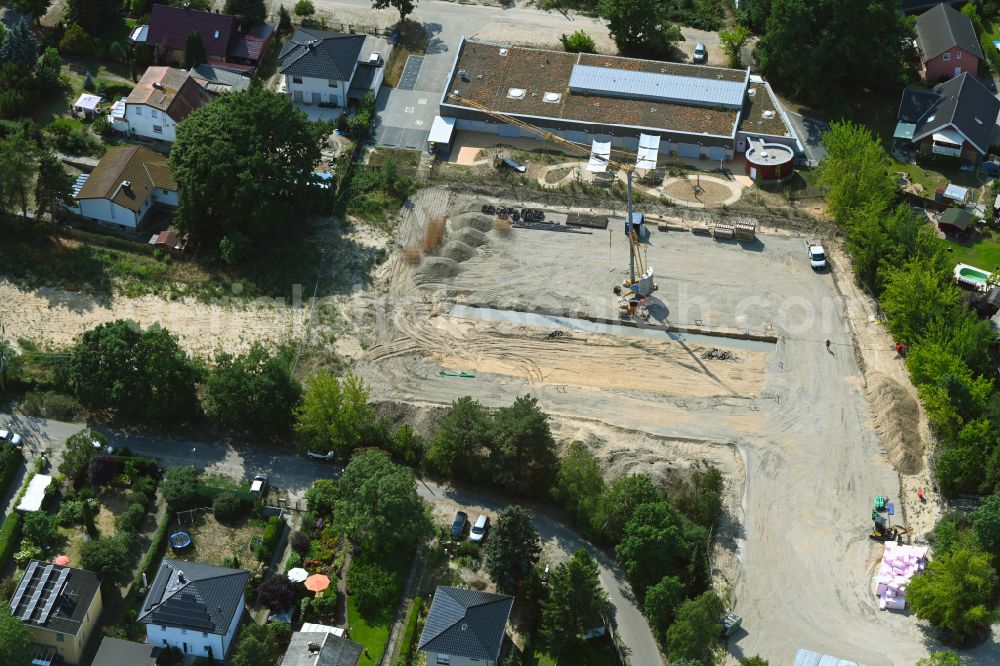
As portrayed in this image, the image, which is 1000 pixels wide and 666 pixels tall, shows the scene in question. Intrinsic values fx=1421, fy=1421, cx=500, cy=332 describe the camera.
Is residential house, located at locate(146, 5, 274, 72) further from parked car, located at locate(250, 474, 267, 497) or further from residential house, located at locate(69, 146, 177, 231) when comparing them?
parked car, located at locate(250, 474, 267, 497)

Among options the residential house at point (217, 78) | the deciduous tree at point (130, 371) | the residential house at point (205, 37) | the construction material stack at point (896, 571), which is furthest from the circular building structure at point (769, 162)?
the deciduous tree at point (130, 371)

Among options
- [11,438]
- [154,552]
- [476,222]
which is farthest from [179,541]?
[476,222]

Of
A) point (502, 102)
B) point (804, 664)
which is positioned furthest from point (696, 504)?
point (502, 102)

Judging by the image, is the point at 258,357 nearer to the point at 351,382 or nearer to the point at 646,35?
the point at 351,382

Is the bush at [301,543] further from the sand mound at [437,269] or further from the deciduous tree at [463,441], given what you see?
the sand mound at [437,269]

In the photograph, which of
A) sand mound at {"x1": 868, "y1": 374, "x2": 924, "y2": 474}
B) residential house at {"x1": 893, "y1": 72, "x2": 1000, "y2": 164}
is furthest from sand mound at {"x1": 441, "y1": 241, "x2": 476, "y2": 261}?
residential house at {"x1": 893, "y1": 72, "x2": 1000, "y2": 164}

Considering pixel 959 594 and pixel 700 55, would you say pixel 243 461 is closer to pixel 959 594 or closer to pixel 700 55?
pixel 959 594
